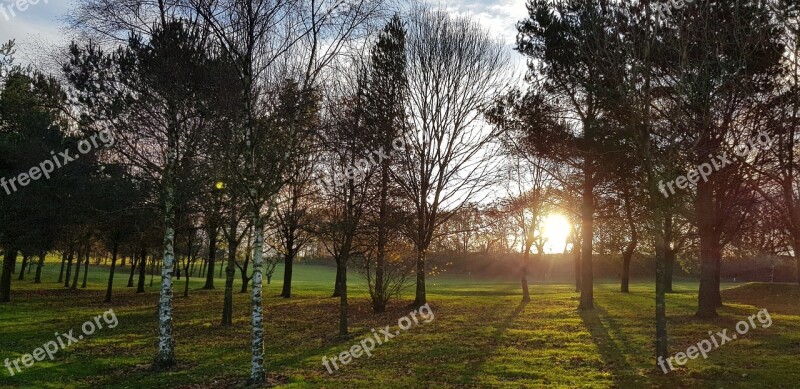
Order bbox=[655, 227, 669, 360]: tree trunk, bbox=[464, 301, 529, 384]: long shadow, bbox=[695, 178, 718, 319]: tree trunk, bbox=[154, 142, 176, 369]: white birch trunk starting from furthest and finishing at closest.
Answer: bbox=[695, 178, 718, 319]: tree trunk < bbox=[154, 142, 176, 369]: white birch trunk < bbox=[464, 301, 529, 384]: long shadow < bbox=[655, 227, 669, 360]: tree trunk

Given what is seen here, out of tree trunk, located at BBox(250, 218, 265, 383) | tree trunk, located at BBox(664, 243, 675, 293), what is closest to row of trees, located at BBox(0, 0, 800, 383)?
tree trunk, located at BBox(250, 218, 265, 383)

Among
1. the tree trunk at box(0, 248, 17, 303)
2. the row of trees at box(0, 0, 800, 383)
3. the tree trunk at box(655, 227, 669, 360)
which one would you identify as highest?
the row of trees at box(0, 0, 800, 383)

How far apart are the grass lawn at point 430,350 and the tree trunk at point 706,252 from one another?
0.83m

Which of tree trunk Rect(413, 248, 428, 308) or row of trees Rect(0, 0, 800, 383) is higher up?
row of trees Rect(0, 0, 800, 383)

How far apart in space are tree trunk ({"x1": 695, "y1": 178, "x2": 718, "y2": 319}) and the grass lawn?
0.83 metres

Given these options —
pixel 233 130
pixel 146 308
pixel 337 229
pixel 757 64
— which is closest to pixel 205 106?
pixel 233 130

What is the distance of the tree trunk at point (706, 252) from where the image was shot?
736 inches

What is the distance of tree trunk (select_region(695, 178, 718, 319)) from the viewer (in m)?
18.7

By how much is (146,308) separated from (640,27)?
2614cm

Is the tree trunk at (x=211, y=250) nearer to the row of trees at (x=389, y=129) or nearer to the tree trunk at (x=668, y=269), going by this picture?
the row of trees at (x=389, y=129)

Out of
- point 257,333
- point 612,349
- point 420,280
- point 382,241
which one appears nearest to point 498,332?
point 612,349

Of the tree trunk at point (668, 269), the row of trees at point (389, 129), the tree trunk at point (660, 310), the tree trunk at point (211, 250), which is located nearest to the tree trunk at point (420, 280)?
the row of trees at point (389, 129)

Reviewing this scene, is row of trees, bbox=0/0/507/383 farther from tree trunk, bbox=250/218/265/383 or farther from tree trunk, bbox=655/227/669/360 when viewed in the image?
tree trunk, bbox=655/227/669/360

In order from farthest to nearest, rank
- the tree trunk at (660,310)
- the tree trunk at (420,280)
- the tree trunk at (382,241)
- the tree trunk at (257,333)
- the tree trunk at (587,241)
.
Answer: the tree trunk at (420,280) < the tree trunk at (587,241) < the tree trunk at (382,241) < the tree trunk at (257,333) < the tree trunk at (660,310)
